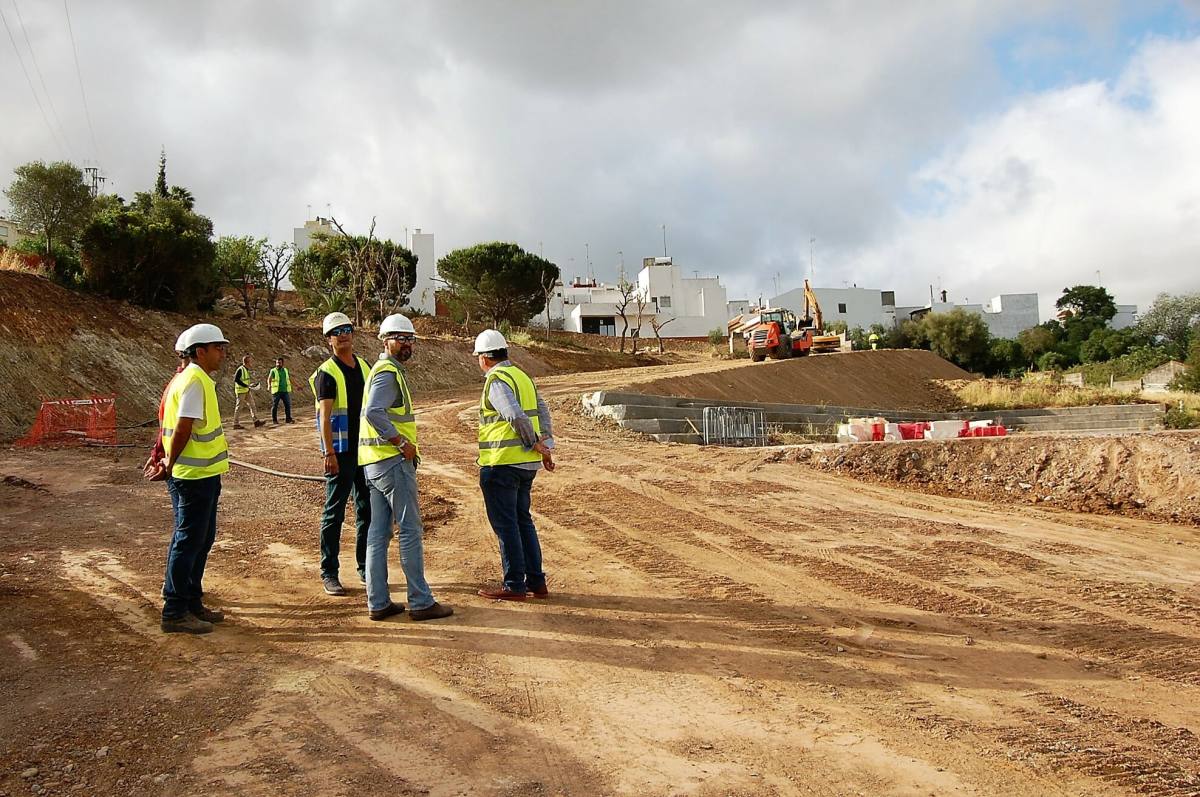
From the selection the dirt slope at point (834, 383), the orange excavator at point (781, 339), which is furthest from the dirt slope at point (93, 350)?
the orange excavator at point (781, 339)

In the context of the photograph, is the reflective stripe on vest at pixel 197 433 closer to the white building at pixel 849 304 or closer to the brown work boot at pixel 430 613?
the brown work boot at pixel 430 613

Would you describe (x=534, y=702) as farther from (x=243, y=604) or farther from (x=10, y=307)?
(x=10, y=307)

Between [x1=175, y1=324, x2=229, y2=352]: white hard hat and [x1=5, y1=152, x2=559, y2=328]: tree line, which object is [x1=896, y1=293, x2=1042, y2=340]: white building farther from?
[x1=175, y1=324, x2=229, y2=352]: white hard hat

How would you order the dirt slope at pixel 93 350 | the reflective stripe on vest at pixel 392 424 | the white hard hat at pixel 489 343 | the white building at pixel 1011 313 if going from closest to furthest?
1. the reflective stripe on vest at pixel 392 424
2. the white hard hat at pixel 489 343
3. the dirt slope at pixel 93 350
4. the white building at pixel 1011 313

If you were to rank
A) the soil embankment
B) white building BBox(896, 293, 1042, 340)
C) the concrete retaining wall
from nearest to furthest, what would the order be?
the soil embankment < the concrete retaining wall < white building BBox(896, 293, 1042, 340)

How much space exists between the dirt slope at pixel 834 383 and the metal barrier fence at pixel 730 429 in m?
4.57

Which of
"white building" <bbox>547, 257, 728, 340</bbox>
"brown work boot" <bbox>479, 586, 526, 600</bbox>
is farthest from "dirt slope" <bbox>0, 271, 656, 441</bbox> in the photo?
"white building" <bbox>547, 257, 728, 340</bbox>

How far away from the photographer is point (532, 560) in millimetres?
5363

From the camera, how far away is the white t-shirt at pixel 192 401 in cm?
475

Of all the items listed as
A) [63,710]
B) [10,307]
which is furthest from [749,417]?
[10,307]

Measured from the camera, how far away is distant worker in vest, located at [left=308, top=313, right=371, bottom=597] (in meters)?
5.45

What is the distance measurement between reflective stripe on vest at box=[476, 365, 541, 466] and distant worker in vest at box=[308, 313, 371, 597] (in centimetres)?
94

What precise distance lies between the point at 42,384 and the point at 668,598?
17.1 metres

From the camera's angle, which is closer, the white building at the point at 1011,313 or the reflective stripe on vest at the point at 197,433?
the reflective stripe on vest at the point at 197,433
